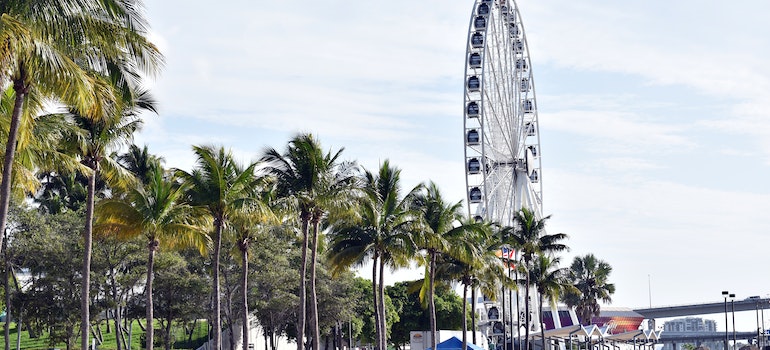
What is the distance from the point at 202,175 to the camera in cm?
4194

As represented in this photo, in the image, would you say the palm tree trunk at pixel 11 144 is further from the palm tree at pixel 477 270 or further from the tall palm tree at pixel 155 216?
the palm tree at pixel 477 270

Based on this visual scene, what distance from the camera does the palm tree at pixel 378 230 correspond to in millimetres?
50219

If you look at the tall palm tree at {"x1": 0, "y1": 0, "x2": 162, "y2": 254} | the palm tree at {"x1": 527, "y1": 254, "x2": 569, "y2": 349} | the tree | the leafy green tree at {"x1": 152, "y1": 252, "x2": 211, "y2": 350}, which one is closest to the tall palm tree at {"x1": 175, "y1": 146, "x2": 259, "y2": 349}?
the tree

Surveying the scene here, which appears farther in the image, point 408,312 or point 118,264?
point 408,312

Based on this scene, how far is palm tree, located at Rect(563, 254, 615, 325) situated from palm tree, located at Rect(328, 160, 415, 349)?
182 feet

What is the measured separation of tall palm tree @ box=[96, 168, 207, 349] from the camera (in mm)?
40281

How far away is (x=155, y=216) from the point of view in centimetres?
4009

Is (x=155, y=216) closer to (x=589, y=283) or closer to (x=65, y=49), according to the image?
(x=65, y=49)

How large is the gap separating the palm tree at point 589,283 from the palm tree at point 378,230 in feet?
182

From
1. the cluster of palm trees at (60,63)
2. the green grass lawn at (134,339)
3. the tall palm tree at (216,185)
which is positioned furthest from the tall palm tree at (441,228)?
the green grass lawn at (134,339)

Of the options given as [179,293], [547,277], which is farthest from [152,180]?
[547,277]

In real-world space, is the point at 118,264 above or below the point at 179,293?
above

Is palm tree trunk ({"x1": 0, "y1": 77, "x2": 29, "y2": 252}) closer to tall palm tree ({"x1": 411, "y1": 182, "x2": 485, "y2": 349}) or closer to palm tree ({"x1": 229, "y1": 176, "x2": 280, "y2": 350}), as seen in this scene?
palm tree ({"x1": 229, "y1": 176, "x2": 280, "y2": 350})

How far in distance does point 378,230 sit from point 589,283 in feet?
194
